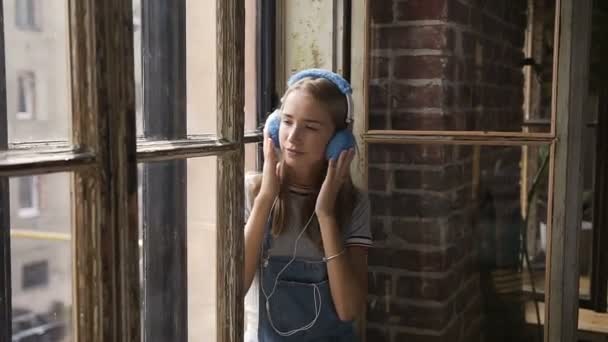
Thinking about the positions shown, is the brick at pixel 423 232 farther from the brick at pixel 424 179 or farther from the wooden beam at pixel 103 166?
the wooden beam at pixel 103 166

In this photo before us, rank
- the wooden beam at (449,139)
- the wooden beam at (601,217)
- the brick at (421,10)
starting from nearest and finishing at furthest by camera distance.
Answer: the wooden beam at (449,139) → the brick at (421,10) → the wooden beam at (601,217)

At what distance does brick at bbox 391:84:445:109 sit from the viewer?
1651 millimetres

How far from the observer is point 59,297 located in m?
0.89

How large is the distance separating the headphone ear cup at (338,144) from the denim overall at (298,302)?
0.21 m

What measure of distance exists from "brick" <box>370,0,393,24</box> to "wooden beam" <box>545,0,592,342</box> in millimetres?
421

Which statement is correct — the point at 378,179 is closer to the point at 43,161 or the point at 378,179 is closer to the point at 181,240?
the point at 181,240

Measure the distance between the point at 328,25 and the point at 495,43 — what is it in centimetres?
62

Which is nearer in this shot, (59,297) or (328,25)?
(59,297)

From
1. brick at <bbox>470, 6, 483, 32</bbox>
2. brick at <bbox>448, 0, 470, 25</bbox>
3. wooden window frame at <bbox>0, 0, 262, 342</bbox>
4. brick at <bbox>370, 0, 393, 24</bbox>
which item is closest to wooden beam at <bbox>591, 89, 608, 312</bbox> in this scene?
brick at <bbox>470, 6, 483, 32</bbox>

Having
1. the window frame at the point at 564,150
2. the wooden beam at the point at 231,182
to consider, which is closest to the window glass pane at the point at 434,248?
the window frame at the point at 564,150

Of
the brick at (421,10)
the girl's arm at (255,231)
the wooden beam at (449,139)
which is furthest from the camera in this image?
the brick at (421,10)

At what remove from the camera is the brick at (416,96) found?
1651 millimetres

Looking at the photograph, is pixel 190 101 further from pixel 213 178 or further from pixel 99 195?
pixel 99 195

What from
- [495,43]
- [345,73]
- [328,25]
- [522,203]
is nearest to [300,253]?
[345,73]
